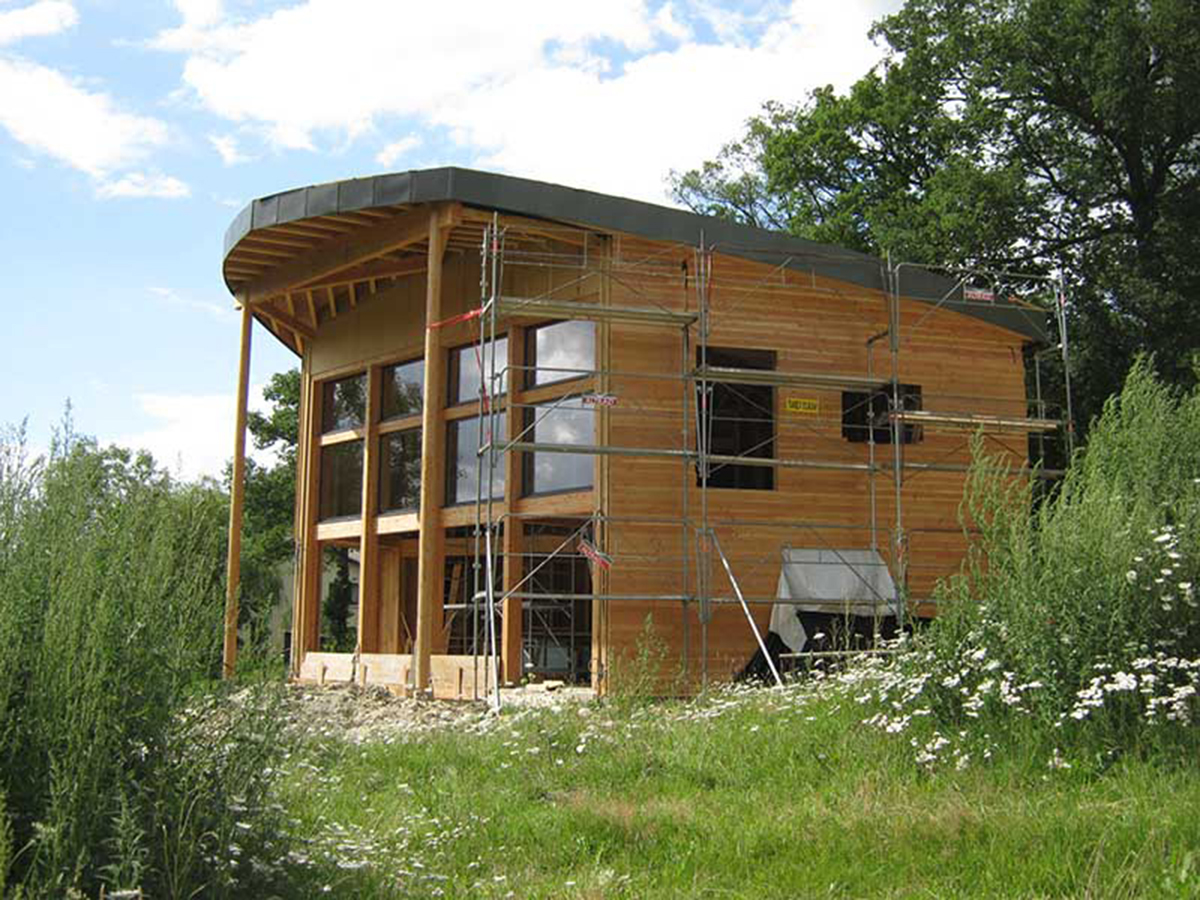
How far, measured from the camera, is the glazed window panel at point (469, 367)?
16.8 meters

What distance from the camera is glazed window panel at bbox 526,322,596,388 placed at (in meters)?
15.6

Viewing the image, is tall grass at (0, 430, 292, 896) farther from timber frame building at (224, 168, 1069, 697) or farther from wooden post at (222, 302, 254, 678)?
wooden post at (222, 302, 254, 678)

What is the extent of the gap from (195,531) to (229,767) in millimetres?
1103

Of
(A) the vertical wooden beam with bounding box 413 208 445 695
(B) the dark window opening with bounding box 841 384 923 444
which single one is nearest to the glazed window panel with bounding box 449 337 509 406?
(A) the vertical wooden beam with bounding box 413 208 445 695

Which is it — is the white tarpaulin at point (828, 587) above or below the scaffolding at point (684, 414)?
below

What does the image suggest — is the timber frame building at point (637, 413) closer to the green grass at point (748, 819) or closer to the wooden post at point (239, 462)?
the wooden post at point (239, 462)

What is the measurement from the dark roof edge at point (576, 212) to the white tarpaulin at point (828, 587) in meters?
3.59

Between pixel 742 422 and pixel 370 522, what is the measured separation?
580 centimetres

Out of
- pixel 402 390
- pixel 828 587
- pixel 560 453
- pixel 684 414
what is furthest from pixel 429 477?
pixel 828 587

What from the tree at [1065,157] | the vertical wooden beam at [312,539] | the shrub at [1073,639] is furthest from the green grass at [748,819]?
the tree at [1065,157]

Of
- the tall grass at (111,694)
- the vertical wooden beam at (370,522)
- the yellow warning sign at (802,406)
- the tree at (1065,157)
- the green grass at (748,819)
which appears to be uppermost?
the tree at (1065,157)

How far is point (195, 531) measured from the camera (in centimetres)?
587

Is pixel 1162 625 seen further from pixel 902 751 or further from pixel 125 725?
pixel 125 725

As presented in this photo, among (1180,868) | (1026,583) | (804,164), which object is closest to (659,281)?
(1026,583)
